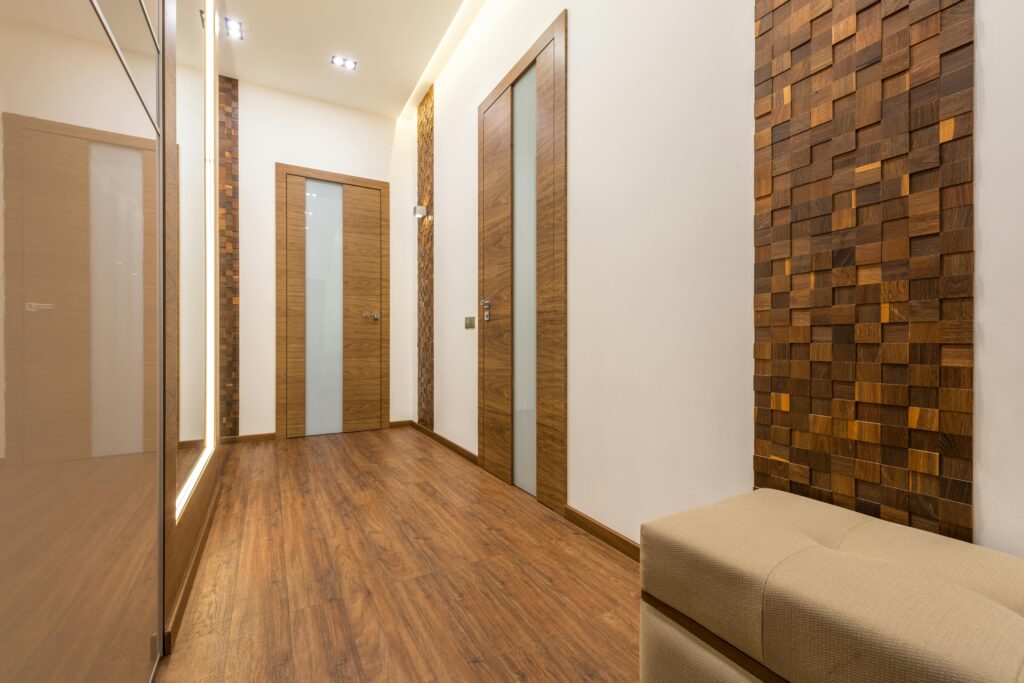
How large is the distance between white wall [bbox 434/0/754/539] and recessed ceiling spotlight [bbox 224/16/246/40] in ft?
7.08

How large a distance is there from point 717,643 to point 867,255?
3.06 ft

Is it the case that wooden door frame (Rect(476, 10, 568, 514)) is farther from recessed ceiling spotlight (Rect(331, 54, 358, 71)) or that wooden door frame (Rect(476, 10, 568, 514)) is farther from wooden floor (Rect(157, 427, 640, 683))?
recessed ceiling spotlight (Rect(331, 54, 358, 71))

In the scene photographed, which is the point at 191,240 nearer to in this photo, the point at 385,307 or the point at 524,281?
the point at 524,281

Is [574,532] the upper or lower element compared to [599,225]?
lower

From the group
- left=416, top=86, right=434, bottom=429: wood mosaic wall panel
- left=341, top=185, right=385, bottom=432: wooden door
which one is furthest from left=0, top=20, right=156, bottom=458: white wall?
left=341, top=185, right=385, bottom=432: wooden door

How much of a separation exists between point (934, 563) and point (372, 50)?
4.12 meters

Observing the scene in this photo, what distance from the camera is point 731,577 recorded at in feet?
2.68

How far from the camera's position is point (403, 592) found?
1568 millimetres

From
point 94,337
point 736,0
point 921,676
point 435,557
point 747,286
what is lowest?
point 435,557

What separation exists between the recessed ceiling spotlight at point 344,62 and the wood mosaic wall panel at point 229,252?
38.3 inches

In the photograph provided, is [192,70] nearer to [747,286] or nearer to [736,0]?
[736,0]

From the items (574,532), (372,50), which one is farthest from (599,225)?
(372,50)

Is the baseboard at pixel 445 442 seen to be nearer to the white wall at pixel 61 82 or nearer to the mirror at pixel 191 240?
the mirror at pixel 191 240

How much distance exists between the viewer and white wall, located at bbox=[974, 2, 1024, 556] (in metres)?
0.90
